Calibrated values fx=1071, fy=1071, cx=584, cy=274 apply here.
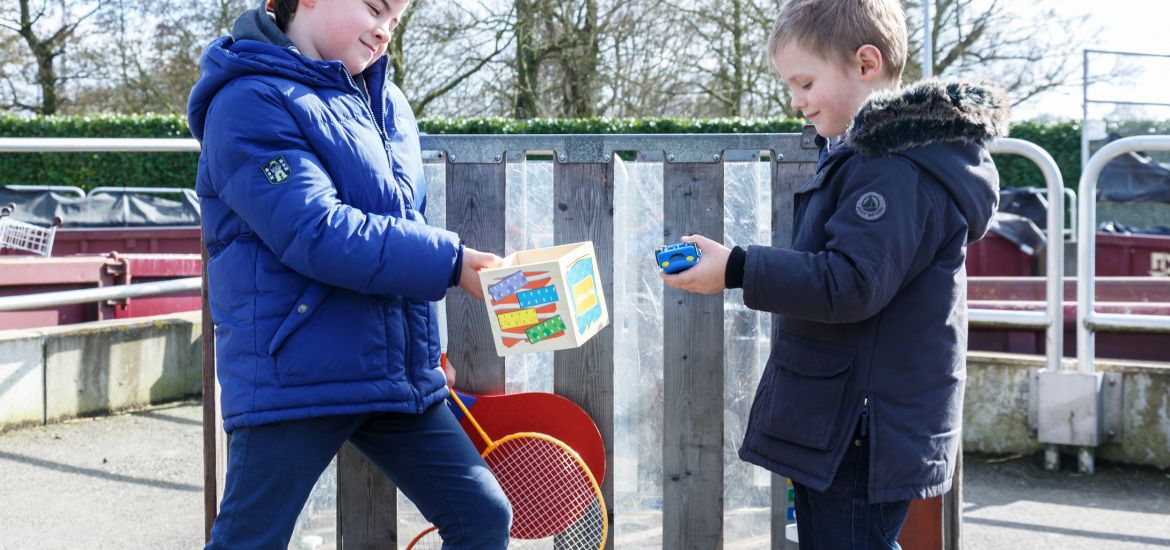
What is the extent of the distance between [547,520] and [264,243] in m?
1.11

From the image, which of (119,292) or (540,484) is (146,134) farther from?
(540,484)

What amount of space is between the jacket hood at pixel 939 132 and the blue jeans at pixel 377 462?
1050 millimetres

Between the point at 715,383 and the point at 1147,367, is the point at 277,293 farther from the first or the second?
the point at 1147,367

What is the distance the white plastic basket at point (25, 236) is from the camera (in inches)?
332

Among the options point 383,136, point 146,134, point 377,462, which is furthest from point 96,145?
point 146,134

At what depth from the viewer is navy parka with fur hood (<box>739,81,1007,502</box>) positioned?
2029 mm

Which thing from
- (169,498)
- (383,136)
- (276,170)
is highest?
(383,136)

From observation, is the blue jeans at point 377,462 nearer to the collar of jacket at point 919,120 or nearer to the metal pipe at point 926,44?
the collar of jacket at point 919,120

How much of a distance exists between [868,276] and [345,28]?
1.17m

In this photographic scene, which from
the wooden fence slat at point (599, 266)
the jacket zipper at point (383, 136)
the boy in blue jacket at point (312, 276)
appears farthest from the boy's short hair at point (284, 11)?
the wooden fence slat at point (599, 266)

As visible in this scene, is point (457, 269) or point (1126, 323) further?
point (1126, 323)

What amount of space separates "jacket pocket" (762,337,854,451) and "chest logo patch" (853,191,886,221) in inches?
11.4

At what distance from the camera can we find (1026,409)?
5262mm

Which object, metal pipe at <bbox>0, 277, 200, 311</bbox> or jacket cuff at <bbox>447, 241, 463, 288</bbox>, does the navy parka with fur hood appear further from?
metal pipe at <bbox>0, 277, 200, 311</bbox>
